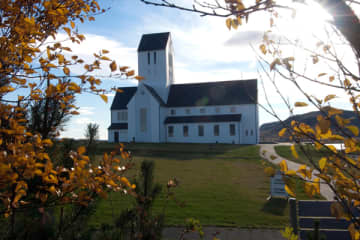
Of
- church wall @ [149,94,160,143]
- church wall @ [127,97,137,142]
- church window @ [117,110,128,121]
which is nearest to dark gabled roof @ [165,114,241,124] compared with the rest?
church wall @ [149,94,160,143]

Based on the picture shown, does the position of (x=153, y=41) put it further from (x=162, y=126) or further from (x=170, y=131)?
(x=170, y=131)

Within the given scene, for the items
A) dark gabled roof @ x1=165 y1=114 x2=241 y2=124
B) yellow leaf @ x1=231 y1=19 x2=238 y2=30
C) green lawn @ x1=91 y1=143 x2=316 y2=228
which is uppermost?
dark gabled roof @ x1=165 y1=114 x2=241 y2=124

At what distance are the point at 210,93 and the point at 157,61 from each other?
9.68 m

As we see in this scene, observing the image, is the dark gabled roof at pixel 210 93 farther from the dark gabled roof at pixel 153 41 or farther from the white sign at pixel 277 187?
the white sign at pixel 277 187

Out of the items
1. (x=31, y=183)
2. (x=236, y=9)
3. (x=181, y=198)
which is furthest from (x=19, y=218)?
(x=181, y=198)

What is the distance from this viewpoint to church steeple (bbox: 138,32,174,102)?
4609 centimetres

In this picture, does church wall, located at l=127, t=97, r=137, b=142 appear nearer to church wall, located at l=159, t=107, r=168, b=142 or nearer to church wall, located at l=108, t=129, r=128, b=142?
church wall, located at l=108, t=129, r=128, b=142

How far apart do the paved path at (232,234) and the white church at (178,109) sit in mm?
34295

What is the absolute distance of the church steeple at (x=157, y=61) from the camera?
46.1 metres

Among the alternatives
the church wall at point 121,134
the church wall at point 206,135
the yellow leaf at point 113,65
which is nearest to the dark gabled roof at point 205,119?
the church wall at point 206,135

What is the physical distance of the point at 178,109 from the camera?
154ft

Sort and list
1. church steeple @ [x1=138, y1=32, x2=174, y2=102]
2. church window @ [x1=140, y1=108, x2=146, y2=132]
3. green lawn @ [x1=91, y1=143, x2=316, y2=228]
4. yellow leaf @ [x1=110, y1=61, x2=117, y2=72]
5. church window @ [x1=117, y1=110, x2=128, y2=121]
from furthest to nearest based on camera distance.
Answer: church window @ [x1=117, y1=110, x2=128, y2=121]
church steeple @ [x1=138, y1=32, x2=174, y2=102]
church window @ [x1=140, y1=108, x2=146, y2=132]
green lawn @ [x1=91, y1=143, x2=316, y2=228]
yellow leaf @ [x1=110, y1=61, x2=117, y2=72]

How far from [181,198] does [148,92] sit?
109ft

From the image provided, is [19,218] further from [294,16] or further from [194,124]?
[194,124]
